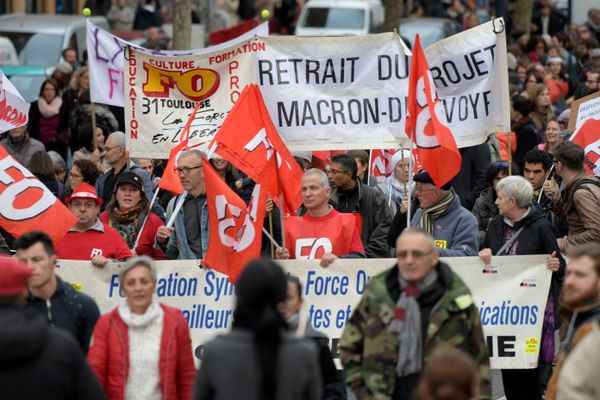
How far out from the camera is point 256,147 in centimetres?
1034

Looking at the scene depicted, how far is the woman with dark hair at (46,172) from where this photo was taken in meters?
12.5

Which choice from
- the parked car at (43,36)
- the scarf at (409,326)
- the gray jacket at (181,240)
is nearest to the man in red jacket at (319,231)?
the gray jacket at (181,240)

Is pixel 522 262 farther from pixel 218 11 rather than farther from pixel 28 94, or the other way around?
pixel 218 11

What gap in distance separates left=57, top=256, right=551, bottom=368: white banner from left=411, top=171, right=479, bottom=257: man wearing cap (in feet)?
0.47

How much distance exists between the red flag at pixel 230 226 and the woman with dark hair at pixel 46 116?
777 cm

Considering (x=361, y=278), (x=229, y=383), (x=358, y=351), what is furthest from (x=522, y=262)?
(x=229, y=383)

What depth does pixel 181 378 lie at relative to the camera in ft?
24.7

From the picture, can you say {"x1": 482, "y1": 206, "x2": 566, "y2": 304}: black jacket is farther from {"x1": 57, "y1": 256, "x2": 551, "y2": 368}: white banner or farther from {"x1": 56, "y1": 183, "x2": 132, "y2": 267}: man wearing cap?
{"x1": 56, "y1": 183, "x2": 132, "y2": 267}: man wearing cap

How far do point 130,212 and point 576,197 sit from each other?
3.08 m

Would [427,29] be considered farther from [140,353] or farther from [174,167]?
[140,353]

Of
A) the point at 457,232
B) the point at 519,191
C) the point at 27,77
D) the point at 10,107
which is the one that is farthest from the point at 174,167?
the point at 27,77

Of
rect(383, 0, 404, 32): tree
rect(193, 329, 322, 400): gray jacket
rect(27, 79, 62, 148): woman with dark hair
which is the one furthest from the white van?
rect(193, 329, 322, 400): gray jacket

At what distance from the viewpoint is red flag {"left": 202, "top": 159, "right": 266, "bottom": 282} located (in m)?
9.71

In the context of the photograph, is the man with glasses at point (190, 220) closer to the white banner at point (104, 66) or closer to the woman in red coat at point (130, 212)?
the woman in red coat at point (130, 212)
